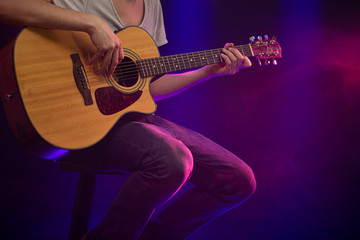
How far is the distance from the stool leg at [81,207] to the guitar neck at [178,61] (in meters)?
0.57

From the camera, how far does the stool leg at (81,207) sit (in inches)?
51.0

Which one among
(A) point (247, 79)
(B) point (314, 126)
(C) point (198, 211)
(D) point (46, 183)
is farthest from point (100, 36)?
(B) point (314, 126)

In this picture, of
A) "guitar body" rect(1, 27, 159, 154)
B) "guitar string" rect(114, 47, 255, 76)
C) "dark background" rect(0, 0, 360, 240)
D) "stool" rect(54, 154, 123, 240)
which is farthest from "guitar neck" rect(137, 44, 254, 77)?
"dark background" rect(0, 0, 360, 240)

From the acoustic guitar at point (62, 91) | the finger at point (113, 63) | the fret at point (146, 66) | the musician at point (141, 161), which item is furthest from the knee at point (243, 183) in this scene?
the finger at point (113, 63)

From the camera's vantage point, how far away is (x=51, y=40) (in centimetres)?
108

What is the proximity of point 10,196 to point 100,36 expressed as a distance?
1.39 metres

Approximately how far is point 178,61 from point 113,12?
417 millimetres

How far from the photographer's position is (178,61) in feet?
4.81

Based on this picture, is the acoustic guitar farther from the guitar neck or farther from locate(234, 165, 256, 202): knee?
locate(234, 165, 256, 202): knee

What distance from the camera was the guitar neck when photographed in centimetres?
132

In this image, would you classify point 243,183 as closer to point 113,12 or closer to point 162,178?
point 162,178

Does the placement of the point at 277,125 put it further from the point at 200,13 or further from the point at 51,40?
the point at 51,40

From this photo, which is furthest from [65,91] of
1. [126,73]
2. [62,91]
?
[126,73]

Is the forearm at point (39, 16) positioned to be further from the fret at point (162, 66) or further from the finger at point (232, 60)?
the finger at point (232, 60)
